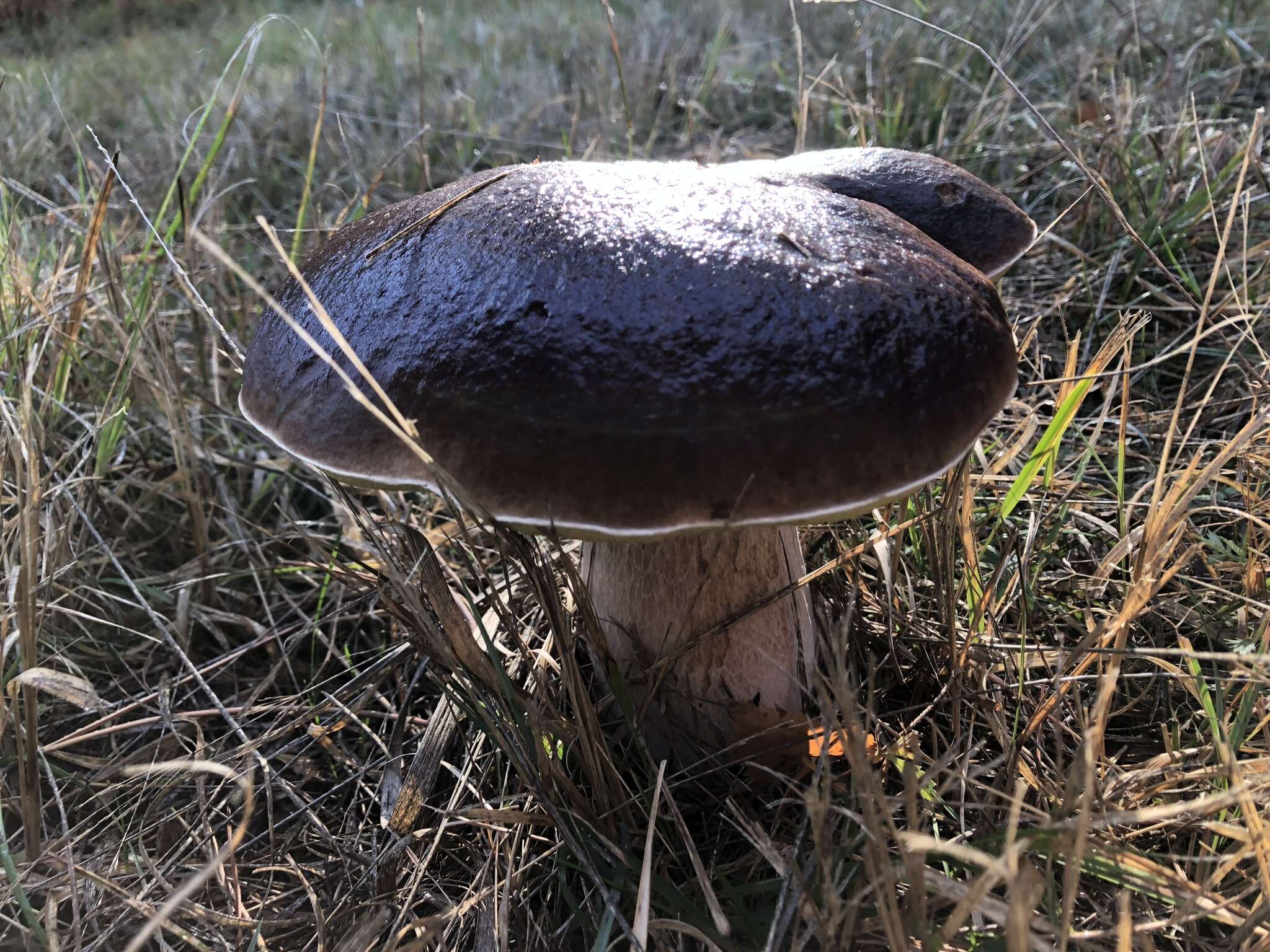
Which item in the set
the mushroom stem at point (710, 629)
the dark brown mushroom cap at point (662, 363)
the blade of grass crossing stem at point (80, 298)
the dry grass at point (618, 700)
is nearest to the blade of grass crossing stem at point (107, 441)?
the dry grass at point (618, 700)

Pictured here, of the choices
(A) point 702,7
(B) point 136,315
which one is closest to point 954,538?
(B) point 136,315

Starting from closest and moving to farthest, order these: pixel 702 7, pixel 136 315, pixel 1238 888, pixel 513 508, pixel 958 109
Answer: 1. pixel 513 508
2. pixel 1238 888
3. pixel 136 315
4. pixel 958 109
5. pixel 702 7

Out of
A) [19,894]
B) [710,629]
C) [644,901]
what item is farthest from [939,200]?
[19,894]

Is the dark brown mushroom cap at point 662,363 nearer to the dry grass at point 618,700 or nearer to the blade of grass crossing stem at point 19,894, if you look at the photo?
the dry grass at point 618,700

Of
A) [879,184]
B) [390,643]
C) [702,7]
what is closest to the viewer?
[879,184]

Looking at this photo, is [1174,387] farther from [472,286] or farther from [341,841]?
[341,841]

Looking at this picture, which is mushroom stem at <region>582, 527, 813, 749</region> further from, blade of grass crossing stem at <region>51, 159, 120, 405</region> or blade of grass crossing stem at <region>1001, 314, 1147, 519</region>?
blade of grass crossing stem at <region>51, 159, 120, 405</region>
